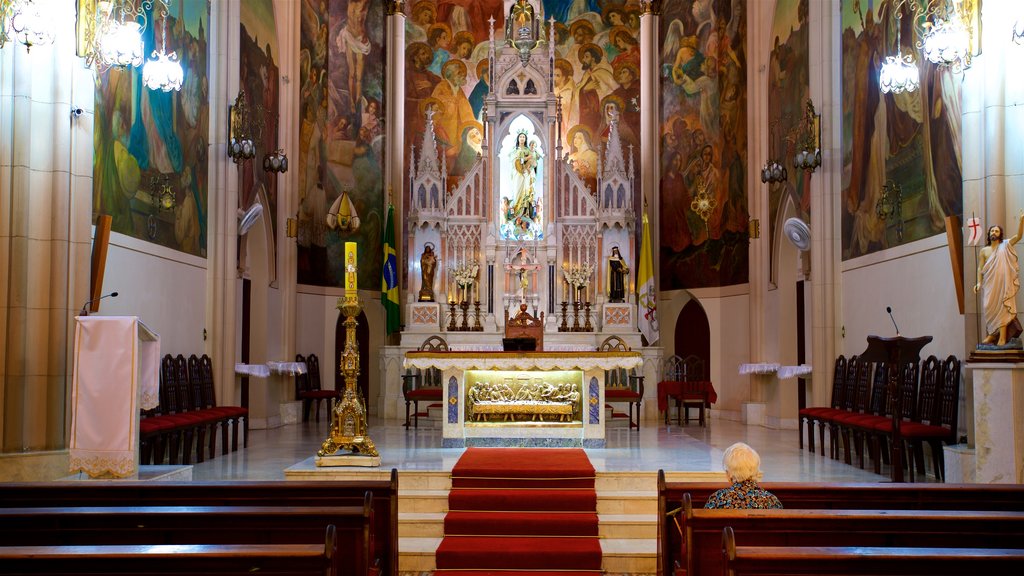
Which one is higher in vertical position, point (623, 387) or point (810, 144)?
point (810, 144)

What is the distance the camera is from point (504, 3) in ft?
67.4

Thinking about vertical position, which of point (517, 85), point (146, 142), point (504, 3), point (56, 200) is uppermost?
point (504, 3)

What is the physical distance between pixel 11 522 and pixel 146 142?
717 cm

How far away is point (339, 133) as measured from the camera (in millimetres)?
18859

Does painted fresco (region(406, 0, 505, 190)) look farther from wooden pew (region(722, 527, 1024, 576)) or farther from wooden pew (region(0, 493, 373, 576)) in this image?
wooden pew (region(722, 527, 1024, 576))

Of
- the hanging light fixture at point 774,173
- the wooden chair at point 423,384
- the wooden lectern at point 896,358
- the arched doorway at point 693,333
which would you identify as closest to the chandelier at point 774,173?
the hanging light fixture at point 774,173

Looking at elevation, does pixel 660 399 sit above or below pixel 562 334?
below

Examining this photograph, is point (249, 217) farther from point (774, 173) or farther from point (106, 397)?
point (774, 173)

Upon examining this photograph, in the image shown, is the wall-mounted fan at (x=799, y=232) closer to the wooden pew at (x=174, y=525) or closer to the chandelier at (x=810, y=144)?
the chandelier at (x=810, y=144)

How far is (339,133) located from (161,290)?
26.6ft

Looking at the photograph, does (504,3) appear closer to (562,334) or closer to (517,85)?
(517,85)

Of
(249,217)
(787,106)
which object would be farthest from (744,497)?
(787,106)

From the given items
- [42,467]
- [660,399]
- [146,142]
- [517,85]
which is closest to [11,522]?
[42,467]

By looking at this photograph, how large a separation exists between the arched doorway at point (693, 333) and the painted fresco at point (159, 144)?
10661 millimetres
